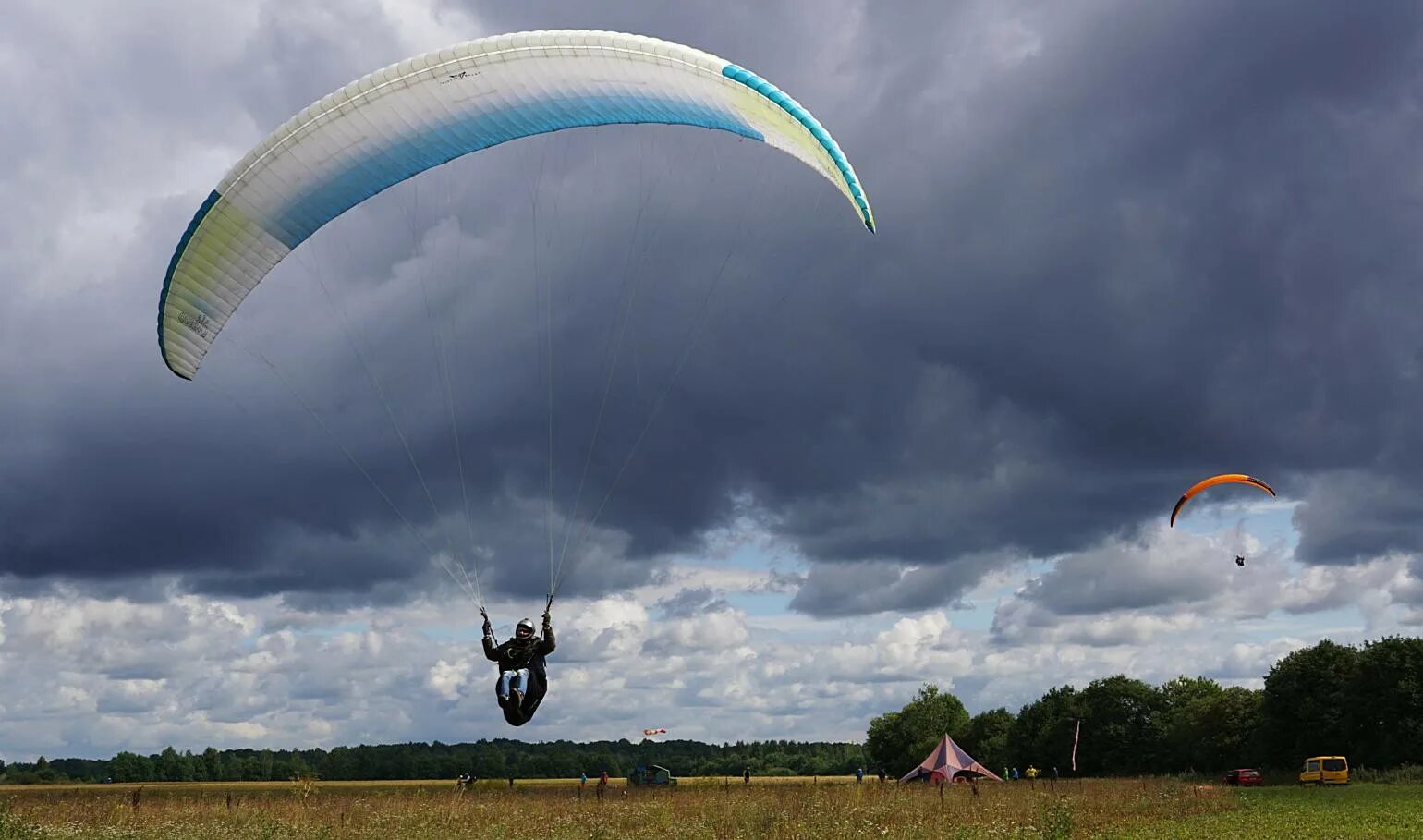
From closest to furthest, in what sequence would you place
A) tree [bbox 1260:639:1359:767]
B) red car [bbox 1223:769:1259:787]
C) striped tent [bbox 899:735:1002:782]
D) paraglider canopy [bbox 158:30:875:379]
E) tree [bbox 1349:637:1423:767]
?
paraglider canopy [bbox 158:30:875:379]
striped tent [bbox 899:735:1002:782]
red car [bbox 1223:769:1259:787]
tree [bbox 1349:637:1423:767]
tree [bbox 1260:639:1359:767]

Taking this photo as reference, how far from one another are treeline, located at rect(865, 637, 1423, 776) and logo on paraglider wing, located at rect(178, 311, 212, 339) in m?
50.2

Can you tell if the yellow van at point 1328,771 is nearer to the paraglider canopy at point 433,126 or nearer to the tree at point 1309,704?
the tree at point 1309,704

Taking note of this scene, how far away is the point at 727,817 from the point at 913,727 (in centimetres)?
7634

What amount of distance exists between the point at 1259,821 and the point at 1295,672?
38491 millimetres

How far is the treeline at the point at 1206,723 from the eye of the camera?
49.9 m

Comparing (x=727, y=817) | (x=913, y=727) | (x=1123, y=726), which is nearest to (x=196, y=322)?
(x=727, y=817)

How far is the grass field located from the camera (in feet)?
55.1

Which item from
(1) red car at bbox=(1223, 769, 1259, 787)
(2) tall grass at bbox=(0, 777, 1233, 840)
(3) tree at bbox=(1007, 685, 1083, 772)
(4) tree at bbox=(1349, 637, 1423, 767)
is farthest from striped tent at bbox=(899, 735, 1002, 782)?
(3) tree at bbox=(1007, 685, 1083, 772)

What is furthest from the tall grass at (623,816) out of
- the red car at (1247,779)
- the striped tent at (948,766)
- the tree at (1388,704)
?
the tree at (1388,704)

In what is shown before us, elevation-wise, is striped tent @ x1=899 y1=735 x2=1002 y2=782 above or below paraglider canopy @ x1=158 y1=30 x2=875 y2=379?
below

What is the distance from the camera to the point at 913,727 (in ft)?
299

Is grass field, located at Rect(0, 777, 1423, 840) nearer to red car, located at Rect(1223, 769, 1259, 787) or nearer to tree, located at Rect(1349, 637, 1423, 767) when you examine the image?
red car, located at Rect(1223, 769, 1259, 787)

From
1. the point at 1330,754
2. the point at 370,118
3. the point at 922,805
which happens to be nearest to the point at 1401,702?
the point at 1330,754

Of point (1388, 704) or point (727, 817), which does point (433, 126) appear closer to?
point (727, 817)
